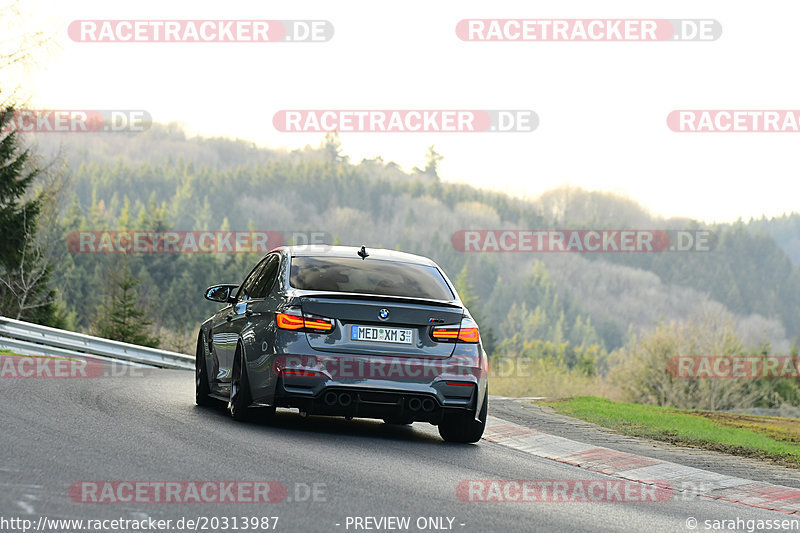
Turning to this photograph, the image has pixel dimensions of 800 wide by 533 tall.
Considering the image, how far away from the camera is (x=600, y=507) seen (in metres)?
6.99

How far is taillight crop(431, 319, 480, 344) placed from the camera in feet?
31.0

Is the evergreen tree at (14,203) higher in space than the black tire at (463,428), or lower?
higher

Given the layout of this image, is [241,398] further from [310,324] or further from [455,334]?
[455,334]

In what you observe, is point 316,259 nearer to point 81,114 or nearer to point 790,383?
point 81,114

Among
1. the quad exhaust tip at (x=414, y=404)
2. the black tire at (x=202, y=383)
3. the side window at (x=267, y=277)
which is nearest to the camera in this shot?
the quad exhaust tip at (x=414, y=404)

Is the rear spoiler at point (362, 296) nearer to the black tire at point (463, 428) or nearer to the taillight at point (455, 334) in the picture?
the taillight at point (455, 334)

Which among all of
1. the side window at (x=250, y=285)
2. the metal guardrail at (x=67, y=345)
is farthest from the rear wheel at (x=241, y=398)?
the metal guardrail at (x=67, y=345)

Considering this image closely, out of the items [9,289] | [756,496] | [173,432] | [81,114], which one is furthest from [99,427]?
[9,289]

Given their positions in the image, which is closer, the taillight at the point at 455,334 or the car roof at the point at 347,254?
the taillight at the point at 455,334

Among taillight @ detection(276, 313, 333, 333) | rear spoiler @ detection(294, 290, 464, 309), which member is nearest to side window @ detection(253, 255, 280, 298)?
rear spoiler @ detection(294, 290, 464, 309)

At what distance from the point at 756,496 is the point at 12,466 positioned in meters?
5.51

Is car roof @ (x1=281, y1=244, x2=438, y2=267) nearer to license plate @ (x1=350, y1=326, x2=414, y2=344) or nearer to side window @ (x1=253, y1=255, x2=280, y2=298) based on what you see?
side window @ (x1=253, y1=255, x2=280, y2=298)

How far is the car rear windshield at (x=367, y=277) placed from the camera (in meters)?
9.90

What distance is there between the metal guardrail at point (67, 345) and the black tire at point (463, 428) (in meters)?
15.9
